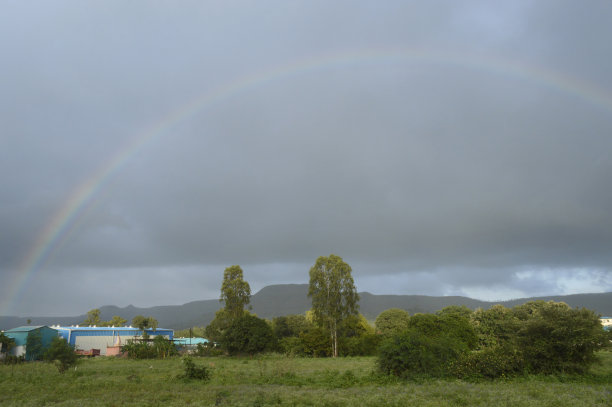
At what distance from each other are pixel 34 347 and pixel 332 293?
1736 inches

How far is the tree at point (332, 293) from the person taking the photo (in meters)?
61.4

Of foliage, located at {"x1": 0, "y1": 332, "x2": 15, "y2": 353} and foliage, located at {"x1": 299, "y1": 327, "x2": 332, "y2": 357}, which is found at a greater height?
foliage, located at {"x1": 0, "y1": 332, "x2": 15, "y2": 353}

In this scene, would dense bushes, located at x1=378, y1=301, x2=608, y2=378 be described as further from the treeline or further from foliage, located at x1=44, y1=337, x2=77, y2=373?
foliage, located at x1=44, y1=337, x2=77, y2=373

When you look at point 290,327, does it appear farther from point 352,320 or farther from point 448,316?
point 448,316

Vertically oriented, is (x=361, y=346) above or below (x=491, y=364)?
below

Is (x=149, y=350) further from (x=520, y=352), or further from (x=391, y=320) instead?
(x=391, y=320)

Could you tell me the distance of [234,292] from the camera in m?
65.1

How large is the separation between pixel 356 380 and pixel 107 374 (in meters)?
19.8

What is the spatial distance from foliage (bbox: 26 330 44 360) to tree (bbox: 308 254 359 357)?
40.2 meters

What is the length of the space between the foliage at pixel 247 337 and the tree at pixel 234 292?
716 cm

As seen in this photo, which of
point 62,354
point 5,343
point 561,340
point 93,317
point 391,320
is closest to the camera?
point 561,340

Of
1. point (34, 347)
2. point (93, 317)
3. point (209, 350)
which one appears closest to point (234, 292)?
point (209, 350)

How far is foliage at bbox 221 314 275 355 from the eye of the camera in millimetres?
55531

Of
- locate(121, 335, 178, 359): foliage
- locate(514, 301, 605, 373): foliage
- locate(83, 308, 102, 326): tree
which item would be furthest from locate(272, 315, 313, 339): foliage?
locate(514, 301, 605, 373): foliage
